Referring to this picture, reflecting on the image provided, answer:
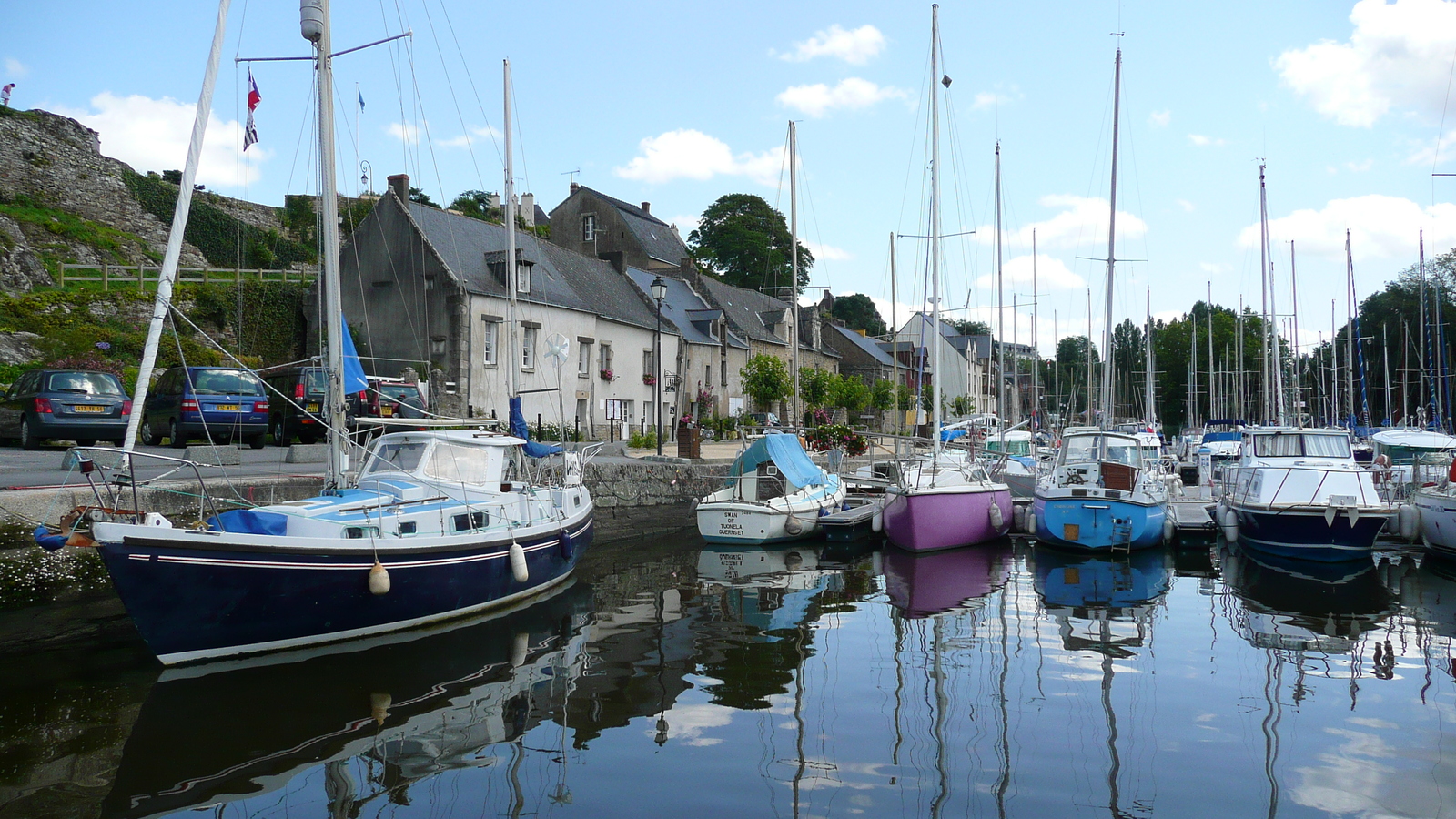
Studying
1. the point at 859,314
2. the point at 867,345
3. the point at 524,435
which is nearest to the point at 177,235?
the point at 524,435

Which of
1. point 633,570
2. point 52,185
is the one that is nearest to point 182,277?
point 52,185

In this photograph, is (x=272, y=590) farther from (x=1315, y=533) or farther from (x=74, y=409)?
(x=1315, y=533)

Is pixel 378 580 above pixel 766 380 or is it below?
below

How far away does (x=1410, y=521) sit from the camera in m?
17.9

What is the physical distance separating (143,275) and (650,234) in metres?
25.5

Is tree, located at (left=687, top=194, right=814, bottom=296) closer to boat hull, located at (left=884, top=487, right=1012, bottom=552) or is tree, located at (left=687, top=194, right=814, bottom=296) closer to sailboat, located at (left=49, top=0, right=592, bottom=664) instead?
boat hull, located at (left=884, top=487, right=1012, bottom=552)

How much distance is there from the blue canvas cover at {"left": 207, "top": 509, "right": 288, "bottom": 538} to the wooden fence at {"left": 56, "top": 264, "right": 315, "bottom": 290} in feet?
75.8

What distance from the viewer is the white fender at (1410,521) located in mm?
17891

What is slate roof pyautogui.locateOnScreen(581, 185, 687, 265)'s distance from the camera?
4881 cm

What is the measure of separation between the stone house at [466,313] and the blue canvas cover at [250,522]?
1685cm

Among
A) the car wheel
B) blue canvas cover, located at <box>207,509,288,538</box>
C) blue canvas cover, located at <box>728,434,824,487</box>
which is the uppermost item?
the car wheel

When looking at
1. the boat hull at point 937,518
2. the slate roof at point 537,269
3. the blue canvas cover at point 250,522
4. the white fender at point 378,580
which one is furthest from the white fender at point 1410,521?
the slate roof at point 537,269

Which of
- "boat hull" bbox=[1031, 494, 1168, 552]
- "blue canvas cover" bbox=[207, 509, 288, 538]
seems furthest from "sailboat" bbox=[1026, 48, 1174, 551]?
"blue canvas cover" bbox=[207, 509, 288, 538]

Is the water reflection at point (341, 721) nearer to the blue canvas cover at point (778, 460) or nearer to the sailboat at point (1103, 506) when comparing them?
the blue canvas cover at point (778, 460)
